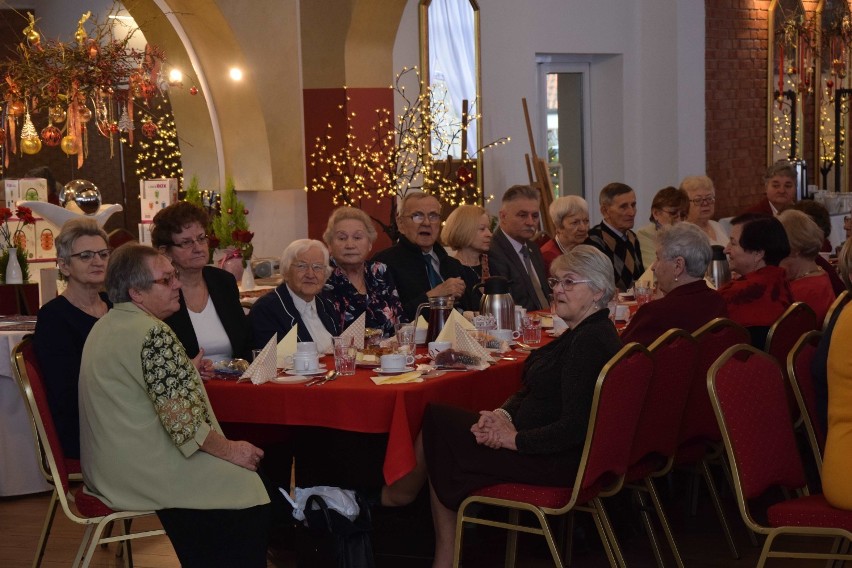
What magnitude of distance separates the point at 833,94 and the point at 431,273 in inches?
393

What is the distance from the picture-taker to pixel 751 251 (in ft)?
17.6

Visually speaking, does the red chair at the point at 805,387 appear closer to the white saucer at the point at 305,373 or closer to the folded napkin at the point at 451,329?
the folded napkin at the point at 451,329

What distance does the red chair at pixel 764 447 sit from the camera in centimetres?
334

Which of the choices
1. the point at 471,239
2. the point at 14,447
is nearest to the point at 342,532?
the point at 14,447

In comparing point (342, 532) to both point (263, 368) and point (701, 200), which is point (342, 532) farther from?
point (701, 200)

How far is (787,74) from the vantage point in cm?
1348

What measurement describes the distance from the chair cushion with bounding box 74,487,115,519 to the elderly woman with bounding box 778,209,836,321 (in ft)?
11.0

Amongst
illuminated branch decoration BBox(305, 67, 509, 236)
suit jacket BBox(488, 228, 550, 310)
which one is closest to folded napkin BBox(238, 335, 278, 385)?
suit jacket BBox(488, 228, 550, 310)

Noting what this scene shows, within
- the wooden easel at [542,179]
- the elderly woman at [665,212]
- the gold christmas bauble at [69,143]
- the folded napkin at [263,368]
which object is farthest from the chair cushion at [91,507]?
the wooden easel at [542,179]

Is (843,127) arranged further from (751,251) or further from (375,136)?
(751,251)

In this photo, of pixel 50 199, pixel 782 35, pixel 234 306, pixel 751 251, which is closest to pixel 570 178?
pixel 782 35

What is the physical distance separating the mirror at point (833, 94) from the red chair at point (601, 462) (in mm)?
10741

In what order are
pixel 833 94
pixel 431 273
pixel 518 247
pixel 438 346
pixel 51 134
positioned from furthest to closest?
pixel 833 94 → pixel 51 134 → pixel 518 247 → pixel 431 273 → pixel 438 346

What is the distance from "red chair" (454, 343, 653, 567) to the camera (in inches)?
143
